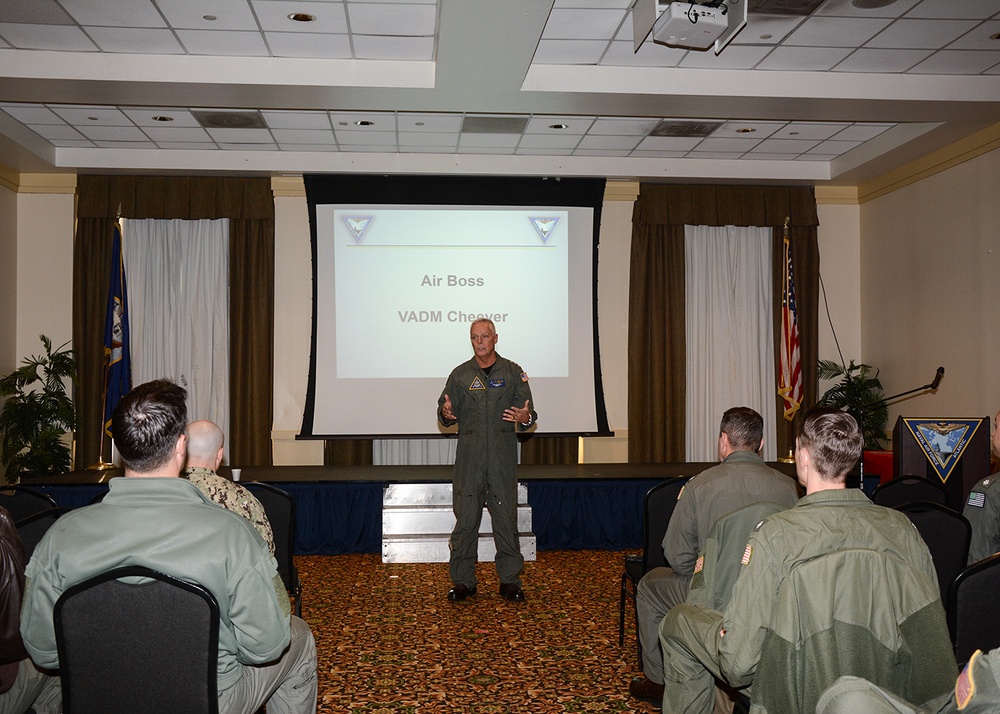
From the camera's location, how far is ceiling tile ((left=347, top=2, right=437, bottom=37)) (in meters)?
4.82

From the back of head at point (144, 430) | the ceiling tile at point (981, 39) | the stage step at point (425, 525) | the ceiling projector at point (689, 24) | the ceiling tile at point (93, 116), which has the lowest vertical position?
the stage step at point (425, 525)

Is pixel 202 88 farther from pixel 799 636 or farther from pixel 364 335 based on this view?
pixel 799 636

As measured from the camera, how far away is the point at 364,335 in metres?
8.18

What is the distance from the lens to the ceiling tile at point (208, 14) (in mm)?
4750

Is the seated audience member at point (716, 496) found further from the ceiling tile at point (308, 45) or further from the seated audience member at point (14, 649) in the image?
the ceiling tile at point (308, 45)

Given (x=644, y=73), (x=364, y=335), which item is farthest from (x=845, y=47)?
(x=364, y=335)

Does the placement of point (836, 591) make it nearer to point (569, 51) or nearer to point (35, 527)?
point (35, 527)

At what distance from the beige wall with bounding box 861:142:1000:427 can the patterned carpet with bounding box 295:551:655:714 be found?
370 cm

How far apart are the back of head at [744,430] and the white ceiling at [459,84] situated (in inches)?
101

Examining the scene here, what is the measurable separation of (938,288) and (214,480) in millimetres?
6977

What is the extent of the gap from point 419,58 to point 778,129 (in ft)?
10.9

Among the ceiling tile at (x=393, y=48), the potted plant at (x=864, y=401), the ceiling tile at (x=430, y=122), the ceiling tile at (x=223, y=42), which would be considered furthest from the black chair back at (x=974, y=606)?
the potted plant at (x=864, y=401)

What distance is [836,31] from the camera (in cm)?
519

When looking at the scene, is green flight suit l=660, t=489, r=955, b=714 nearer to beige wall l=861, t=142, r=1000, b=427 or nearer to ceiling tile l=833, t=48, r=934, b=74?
ceiling tile l=833, t=48, r=934, b=74
